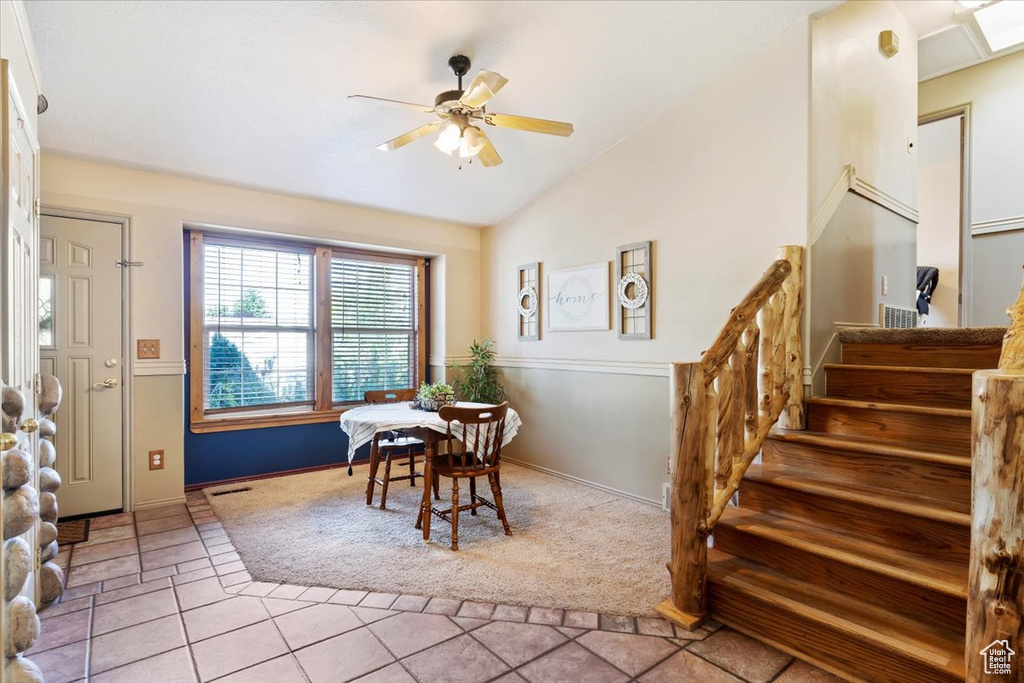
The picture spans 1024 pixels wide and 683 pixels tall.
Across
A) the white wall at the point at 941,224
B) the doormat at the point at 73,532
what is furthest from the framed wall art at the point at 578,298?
the white wall at the point at 941,224

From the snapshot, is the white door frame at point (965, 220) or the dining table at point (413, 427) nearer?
the dining table at point (413, 427)

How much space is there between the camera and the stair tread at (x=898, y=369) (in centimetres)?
248

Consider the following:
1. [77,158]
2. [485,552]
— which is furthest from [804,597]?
[77,158]

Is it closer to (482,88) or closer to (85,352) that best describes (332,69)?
(482,88)

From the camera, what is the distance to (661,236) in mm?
3652

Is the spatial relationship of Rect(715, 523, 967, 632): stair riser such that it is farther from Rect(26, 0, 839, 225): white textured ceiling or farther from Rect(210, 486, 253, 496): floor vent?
Rect(210, 486, 253, 496): floor vent

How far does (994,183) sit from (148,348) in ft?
22.6

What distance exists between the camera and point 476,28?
2738mm

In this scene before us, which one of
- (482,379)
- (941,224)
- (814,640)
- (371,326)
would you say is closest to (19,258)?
(371,326)

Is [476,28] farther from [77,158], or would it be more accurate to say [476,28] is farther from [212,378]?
[212,378]

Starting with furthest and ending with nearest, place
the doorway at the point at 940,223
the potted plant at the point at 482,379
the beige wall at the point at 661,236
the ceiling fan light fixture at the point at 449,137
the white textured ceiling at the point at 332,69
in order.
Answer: the doorway at the point at 940,223, the potted plant at the point at 482,379, the beige wall at the point at 661,236, the ceiling fan light fixture at the point at 449,137, the white textured ceiling at the point at 332,69

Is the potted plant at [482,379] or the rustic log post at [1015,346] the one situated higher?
the rustic log post at [1015,346]

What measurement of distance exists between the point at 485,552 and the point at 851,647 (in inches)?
69.4

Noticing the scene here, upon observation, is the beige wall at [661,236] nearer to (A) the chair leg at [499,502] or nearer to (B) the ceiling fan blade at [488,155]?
(A) the chair leg at [499,502]
